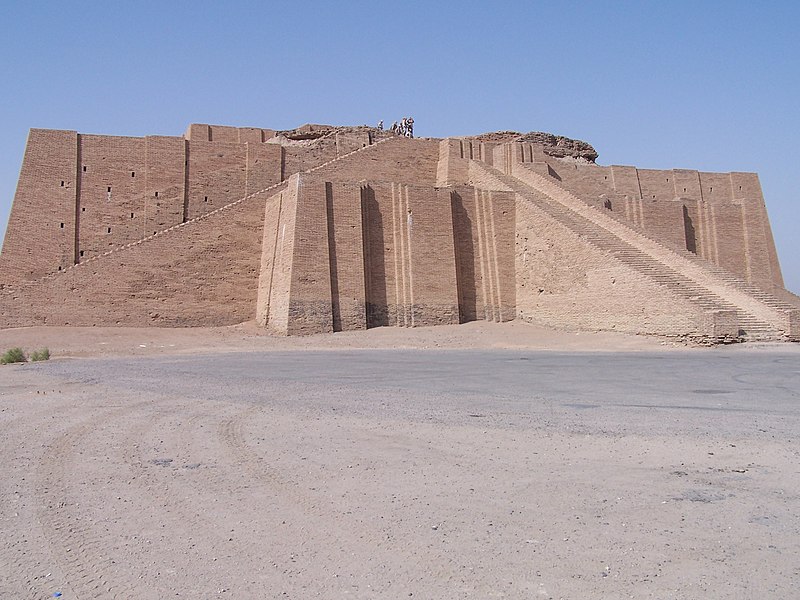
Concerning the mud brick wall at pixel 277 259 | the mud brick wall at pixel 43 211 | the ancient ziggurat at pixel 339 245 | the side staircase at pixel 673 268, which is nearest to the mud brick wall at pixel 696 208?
the ancient ziggurat at pixel 339 245

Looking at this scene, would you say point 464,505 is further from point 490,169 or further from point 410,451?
point 490,169

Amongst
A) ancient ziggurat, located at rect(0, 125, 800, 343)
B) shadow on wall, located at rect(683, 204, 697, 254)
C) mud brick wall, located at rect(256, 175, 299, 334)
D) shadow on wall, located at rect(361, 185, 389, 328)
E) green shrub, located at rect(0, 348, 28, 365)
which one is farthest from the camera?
shadow on wall, located at rect(683, 204, 697, 254)

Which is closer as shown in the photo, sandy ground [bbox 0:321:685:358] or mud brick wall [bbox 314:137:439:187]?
sandy ground [bbox 0:321:685:358]

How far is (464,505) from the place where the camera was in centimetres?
418

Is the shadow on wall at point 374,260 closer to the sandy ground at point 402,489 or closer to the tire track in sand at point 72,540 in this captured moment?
the sandy ground at point 402,489

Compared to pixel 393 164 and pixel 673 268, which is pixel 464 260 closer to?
pixel 393 164

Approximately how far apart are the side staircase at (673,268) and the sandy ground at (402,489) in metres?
7.84

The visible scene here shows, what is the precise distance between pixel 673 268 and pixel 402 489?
57.3 ft

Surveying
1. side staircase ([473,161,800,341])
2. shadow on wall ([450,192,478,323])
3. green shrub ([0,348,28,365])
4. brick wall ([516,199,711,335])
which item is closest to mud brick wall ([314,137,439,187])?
side staircase ([473,161,800,341])

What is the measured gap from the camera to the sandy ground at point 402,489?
3250mm

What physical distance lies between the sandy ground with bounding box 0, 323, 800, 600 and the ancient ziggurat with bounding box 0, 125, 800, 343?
9399 millimetres

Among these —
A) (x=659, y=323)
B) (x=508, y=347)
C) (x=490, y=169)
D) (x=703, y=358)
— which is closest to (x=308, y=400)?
(x=703, y=358)

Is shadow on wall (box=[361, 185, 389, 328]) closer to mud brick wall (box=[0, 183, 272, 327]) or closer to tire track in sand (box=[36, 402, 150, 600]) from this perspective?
mud brick wall (box=[0, 183, 272, 327])

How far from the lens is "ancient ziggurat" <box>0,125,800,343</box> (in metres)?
18.9
